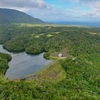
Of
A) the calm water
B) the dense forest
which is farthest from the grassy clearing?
the calm water

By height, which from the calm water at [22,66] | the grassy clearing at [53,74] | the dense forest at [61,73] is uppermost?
the dense forest at [61,73]

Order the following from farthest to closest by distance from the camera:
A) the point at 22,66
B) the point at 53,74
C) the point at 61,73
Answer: the point at 22,66 < the point at 61,73 < the point at 53,74

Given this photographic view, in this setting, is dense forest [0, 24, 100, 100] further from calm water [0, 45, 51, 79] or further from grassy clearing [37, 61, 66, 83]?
calm water [0, 45, 51, 79]

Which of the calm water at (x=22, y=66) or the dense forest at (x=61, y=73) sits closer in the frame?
the dense forest at (x=61, y=73)

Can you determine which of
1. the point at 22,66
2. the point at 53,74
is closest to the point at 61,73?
the point at 53,74

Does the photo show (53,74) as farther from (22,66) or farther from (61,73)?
(22,66)

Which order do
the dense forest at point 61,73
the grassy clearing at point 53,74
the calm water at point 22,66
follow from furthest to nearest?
the calm water at point 22,66 → the grassy clearing at point 53,74 → the dense forest at point 61,73

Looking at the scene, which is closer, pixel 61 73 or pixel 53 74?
pixel 53 74

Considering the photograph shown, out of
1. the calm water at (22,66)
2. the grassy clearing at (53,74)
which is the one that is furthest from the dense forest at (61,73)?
the calm water at (22,66)

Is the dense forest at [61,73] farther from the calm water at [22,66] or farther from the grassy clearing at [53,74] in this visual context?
the calm water at [22,66]

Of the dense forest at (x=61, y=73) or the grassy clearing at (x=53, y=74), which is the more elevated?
the dense forest at (x=61, y=73)
